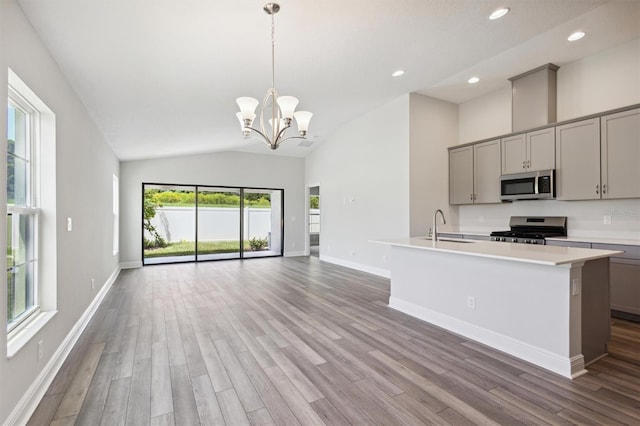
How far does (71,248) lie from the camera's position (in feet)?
9.76

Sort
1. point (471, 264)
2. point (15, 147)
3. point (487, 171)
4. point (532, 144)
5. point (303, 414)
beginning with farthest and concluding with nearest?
point (487, 171) → point (532, 144) → point (471, 264) → point (15, 147) → point (303, 414)

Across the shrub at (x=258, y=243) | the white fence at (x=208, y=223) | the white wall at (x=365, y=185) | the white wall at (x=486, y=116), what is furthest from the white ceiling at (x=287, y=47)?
the shrub at (x=258, y=243)

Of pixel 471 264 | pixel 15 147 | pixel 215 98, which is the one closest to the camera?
pixel 15 147

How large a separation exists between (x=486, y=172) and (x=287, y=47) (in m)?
3.82

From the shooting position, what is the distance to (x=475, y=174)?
17.6 feet

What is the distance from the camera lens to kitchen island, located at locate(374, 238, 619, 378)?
2.36 metres

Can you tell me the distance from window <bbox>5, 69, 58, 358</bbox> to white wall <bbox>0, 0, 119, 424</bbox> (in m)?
0.08

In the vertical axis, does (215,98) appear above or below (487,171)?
above

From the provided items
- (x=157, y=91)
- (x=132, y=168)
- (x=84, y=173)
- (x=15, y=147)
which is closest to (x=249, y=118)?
(x=157, y=91)

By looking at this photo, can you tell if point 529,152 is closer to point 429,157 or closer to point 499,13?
point 429,157

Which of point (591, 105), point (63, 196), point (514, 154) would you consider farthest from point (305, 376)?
point (591, 105)

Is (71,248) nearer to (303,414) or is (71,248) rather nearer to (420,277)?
(303,414)

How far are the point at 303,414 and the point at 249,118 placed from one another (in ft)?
8.20

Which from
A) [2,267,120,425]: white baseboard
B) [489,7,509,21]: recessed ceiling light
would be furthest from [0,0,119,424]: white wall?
[489,7,509,21]: recessed ceiling light
